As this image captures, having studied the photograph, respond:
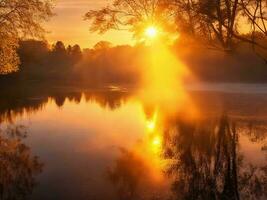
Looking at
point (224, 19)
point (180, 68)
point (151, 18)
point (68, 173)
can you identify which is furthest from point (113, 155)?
point (180, 68)

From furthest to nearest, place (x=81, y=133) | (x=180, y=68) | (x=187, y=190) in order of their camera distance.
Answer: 1. (x=180, y=68)
2. (x=81, y=133)
3. (x=187, y=190)

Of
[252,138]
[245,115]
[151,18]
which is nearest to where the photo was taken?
[151,18]

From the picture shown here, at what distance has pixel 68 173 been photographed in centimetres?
1292

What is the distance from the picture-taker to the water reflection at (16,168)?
1103 centimetres

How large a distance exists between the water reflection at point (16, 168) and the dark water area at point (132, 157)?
0.02 m

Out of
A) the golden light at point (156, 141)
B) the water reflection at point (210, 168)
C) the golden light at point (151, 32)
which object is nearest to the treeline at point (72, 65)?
the golden light at point (156, 141)

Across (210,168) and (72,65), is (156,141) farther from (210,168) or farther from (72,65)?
(72,65)

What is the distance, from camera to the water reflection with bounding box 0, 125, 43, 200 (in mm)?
11027

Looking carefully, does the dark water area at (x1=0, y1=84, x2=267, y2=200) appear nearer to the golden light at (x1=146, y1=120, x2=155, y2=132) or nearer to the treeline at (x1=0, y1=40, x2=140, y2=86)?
the golden light at (x1=146, y1=120, x2=155, y2=132)

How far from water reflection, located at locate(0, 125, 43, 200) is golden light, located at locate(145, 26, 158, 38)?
16.8 feet

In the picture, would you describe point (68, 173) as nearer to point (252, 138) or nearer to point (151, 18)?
point (151, 18)

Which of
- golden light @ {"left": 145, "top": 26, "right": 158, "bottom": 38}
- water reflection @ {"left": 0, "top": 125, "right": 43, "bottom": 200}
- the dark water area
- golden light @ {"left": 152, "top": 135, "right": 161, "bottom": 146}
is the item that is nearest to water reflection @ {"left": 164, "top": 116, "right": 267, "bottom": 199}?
the dark water area

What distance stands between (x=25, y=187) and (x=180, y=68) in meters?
72.6

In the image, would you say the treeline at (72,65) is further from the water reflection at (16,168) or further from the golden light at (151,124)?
the water reflection at (16,168)
